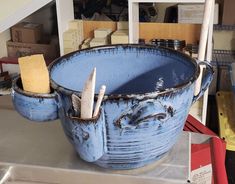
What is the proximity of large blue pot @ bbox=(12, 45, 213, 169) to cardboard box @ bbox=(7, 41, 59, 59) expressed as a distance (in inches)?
37.9

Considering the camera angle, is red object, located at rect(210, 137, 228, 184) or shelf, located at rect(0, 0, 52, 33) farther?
shelf, located at rect(0, 0, 52, 33)

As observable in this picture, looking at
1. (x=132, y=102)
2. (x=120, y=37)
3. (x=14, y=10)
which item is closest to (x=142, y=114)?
(x=132, y=102)

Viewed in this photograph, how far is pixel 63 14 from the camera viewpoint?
132 centimetres

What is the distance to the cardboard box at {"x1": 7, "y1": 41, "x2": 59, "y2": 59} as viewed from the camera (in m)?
1.47

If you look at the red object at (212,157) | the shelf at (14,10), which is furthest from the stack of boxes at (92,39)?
the red object at (212,157)

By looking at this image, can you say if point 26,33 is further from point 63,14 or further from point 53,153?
point 53,153

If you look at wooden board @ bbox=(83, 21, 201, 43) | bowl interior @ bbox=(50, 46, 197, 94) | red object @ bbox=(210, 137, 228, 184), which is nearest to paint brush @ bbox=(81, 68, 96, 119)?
bowl interior @ bbox=(50, 46, 197, 94)

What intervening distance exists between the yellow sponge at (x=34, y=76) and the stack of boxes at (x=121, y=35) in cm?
85

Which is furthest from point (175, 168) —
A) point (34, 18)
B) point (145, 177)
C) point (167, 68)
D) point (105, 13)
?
point (34, 18)

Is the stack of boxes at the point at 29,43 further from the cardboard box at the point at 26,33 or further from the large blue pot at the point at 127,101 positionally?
the large blue pot at the point at 127,101

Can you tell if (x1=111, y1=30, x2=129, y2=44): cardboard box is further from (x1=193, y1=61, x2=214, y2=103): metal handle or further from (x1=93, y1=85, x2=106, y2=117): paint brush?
(x1=93, y1=85, x2=106, y2=117): paint brush

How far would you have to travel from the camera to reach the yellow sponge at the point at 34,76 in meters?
0.42

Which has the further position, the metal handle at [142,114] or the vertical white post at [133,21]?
the vertical white post at [133,21]

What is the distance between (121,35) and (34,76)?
0.88 m
